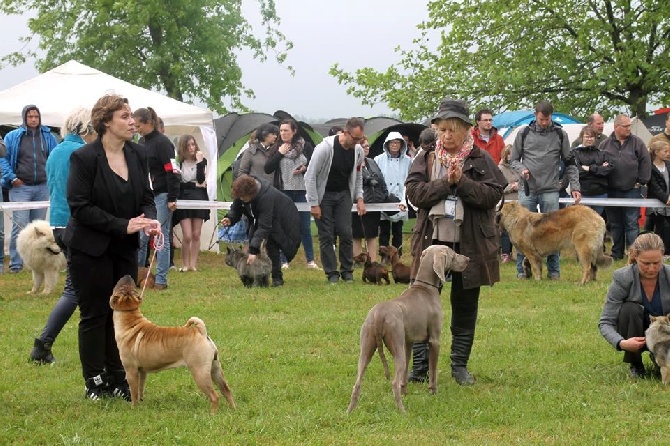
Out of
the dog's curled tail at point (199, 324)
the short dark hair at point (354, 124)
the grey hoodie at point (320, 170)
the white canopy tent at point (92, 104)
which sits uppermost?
the white canopy tent at point (92, 104)

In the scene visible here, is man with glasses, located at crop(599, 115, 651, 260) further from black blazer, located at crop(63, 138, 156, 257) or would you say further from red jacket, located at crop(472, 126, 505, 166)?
black blazer, located at crop(63, 138, 156, 257)

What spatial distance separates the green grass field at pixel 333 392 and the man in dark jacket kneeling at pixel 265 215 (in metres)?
1.46

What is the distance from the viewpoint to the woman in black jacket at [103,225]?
247 inches

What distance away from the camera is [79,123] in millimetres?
6996

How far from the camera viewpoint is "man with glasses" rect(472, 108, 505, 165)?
13.6 m

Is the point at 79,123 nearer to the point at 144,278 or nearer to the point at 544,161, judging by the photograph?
the point at 144,278

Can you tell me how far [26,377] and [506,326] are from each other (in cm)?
407

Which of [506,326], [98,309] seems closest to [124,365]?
[98,309]

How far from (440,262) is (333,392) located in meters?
1.07

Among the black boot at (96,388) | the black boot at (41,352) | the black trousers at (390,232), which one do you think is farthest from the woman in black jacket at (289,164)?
the black boot at (96,388)

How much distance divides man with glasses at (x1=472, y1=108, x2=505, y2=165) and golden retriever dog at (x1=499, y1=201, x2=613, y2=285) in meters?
1.42

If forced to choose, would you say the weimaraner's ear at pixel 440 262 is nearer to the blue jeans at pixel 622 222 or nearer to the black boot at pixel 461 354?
the black boot at pixel 461 354

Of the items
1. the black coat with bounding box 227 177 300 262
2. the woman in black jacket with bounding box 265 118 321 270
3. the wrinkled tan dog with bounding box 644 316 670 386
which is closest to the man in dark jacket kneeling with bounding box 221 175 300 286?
the black coat with bounding box 227 177 300 262

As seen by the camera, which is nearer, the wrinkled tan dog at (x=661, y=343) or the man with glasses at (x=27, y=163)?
the wrinkled tan dog at (x=661, y=343)
